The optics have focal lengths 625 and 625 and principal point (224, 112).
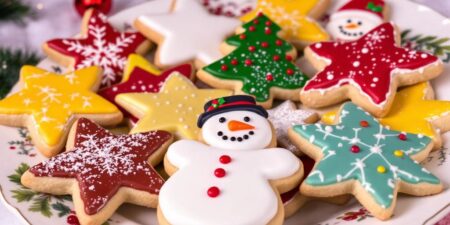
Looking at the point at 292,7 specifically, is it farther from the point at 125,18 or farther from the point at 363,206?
the point at 363,206

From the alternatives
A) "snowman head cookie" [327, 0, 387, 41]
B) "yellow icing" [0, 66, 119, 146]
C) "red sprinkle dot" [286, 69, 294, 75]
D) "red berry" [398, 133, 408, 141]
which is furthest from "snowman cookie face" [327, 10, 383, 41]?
"yellow icing" [0, 66, 119, 146]

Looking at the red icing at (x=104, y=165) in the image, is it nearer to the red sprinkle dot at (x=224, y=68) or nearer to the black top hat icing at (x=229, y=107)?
the black top hat icing at (x=229, y=107)

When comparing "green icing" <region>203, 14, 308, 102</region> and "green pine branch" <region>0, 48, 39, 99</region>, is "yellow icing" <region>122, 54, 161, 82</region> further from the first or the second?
"green pine branch" <region>0, 48, 39, 99</region>

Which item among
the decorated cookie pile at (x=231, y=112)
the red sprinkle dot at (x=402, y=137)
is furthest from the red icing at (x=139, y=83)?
the red sprinkle dot at (x=402, y=137)

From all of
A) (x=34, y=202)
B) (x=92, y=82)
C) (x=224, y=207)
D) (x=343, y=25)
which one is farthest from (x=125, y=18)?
(x=224, y=207)

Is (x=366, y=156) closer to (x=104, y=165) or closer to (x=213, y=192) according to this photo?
(x=213, y=192)

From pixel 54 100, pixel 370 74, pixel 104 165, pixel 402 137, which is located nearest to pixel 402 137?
pixel 402 137
